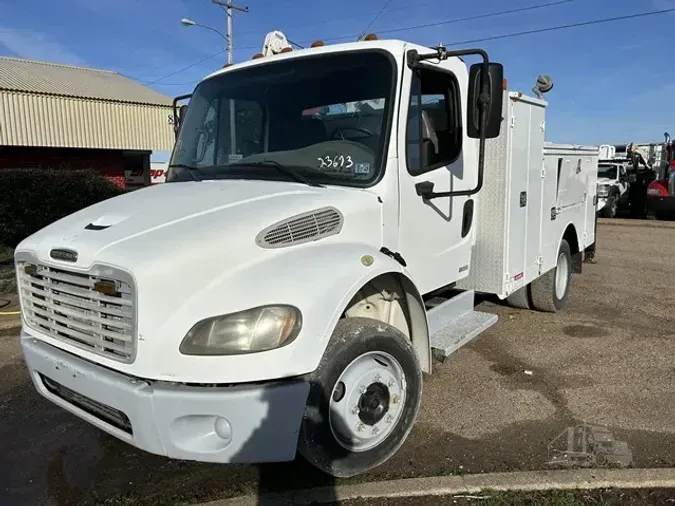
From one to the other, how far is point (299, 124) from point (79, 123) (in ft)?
76.6

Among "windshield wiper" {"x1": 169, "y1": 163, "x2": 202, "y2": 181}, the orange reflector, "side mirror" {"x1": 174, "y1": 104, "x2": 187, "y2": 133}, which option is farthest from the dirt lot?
"side mirror" {"x1": 174, "y1": 104, "x2": 187, "y2": 133}

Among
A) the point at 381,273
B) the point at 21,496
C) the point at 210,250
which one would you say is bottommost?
the point at 21,496

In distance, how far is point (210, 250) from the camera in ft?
8.86

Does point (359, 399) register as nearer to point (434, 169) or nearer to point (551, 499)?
point (551, 499)

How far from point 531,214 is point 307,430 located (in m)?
3.58

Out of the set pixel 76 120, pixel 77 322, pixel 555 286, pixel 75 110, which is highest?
pixel 75 110

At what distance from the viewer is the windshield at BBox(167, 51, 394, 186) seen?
3.55 meters

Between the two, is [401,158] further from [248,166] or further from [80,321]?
[80,321]

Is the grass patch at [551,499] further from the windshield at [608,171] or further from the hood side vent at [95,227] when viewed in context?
the windshield at [608,171]

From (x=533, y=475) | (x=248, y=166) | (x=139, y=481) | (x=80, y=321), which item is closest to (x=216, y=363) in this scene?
(x=80, y=321)

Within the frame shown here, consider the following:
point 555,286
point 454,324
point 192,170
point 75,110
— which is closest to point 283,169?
point 192,170

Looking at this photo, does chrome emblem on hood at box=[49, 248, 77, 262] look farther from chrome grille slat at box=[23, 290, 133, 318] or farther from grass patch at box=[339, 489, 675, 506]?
grass patch at box=[339, 489, 675, 506]

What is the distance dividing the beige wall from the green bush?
993cm

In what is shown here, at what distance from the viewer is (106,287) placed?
2.63 meters
